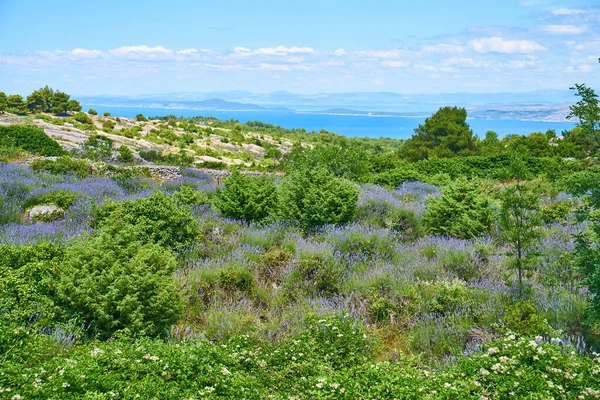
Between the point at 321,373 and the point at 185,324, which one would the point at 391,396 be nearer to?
the point at 321,373

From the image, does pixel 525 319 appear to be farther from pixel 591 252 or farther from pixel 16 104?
pixel 16 104

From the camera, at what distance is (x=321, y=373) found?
3402mm

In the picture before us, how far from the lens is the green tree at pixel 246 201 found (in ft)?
28.2

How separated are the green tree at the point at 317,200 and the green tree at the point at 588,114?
4.45 meters

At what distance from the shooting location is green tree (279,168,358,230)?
816cm

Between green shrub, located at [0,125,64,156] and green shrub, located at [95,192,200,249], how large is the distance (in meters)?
17.3

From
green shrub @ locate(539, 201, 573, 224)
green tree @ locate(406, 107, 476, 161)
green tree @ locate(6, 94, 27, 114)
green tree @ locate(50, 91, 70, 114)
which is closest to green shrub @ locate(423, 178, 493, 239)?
green shrub @ locate(539, 201, 573, 224)

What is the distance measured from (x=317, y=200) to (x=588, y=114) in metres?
4.81

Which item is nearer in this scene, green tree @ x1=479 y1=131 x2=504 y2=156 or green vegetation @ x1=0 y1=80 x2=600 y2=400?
green vegetation @ x1=0 y1=80 x2=600 y2=400

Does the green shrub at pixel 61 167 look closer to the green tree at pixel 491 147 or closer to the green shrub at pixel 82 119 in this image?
the green tree at pixel 491 147

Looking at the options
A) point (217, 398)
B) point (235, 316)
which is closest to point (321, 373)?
point (217, 398)

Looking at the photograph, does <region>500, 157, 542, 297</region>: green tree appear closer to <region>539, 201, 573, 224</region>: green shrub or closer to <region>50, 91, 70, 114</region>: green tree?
<region>539, 201, 573, 224</region>: green shrub

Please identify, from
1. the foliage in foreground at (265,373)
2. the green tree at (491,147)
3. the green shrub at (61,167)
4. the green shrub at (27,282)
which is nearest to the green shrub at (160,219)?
the green shrub at (27,282)

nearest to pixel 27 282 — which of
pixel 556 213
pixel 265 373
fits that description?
pixel 265 373
